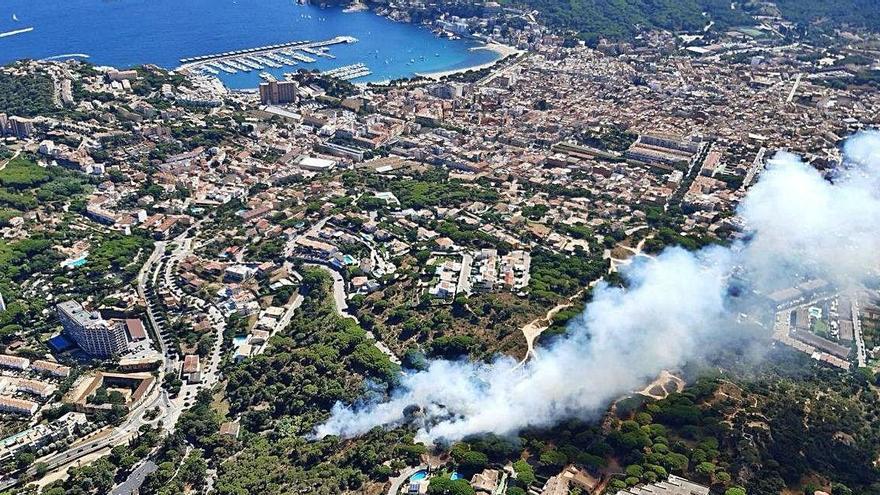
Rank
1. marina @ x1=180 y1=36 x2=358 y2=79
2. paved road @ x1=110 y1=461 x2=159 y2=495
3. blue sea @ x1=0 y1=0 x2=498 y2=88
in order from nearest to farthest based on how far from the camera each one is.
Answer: paved road @ x1=110 y1=461 x2=159 y2=495 → marina @ x1=180 y1=36 x2=358 y2=79 → blue sea @ x1=0 y1=0 x2=498 y2=88

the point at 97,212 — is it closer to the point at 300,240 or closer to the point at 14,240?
the point at 14,240

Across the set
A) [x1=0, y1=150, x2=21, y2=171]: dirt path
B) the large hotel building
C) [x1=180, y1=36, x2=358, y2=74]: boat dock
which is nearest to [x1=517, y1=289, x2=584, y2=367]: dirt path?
the large hotel building

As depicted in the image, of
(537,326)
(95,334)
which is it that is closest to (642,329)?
(537,326)

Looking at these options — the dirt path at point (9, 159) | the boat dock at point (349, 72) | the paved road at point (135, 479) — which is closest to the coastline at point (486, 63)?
the boat dock at point (349, 72)

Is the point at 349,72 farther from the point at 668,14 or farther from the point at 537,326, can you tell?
the point at 537,326

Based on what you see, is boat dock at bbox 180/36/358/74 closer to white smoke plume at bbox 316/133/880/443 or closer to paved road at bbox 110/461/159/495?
white smoke plume at bbox 316/133/880/443

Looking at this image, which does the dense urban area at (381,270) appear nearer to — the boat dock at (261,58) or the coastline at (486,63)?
the boat dock at (261,58)
